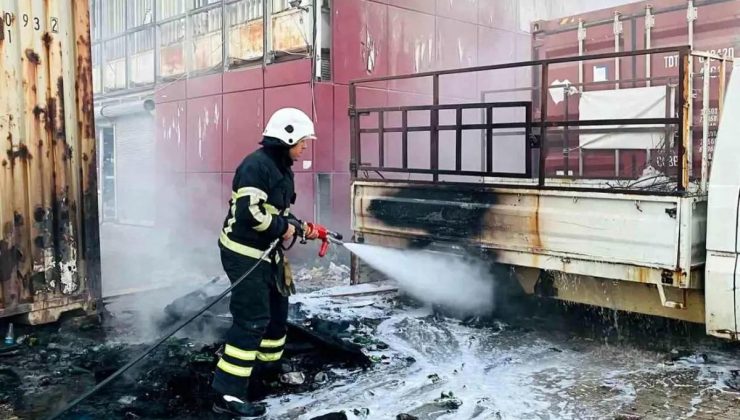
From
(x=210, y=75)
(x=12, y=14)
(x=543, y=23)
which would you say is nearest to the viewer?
(x=12, y=14)

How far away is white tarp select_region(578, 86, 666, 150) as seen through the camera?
21.0 ft

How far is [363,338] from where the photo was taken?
5.69 m

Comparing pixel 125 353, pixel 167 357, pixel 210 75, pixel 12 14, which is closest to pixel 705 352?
pixel 167 357

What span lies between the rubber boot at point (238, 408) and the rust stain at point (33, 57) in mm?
3346

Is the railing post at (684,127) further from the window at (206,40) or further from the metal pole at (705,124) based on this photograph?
the window at (206,40)

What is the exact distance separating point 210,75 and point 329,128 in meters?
3.18

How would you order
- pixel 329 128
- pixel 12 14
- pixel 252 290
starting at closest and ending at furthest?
pixel 252 290 → pixel 12 14 → pixel 329 128

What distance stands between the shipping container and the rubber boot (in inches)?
164

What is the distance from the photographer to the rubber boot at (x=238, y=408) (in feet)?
13.3

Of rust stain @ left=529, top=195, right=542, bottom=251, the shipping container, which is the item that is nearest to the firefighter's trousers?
rust stain @ left=529, top=195, right=542, bottom=251

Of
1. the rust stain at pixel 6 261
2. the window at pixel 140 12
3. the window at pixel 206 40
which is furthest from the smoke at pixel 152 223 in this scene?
the window at pixel 140 12

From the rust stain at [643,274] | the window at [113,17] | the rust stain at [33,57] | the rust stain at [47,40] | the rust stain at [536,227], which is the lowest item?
the rust stain at [643,274]

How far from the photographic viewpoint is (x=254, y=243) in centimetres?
436

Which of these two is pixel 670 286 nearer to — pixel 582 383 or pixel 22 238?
pixel 582 383
